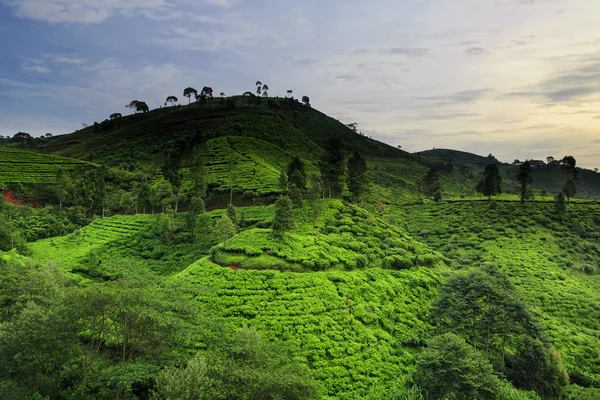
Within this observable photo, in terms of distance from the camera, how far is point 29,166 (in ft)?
363

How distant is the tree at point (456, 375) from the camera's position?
27.7 m

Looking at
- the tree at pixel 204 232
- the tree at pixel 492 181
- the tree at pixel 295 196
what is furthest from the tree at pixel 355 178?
the tree at pixel 492 181

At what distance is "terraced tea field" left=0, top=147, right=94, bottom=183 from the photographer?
9688 cm

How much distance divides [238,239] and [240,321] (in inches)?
673

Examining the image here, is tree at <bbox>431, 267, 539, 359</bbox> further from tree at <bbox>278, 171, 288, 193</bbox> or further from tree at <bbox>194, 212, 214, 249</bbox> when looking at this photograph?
tree at <bbox>278, 171, 288, 193</bbox>

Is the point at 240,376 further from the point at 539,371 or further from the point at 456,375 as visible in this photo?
the point at 539,371

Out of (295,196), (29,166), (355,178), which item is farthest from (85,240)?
(29,166)

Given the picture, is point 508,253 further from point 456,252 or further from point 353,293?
point 353,293

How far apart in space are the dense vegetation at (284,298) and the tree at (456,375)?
14 centimetres

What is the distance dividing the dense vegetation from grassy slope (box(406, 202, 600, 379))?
1.38ft

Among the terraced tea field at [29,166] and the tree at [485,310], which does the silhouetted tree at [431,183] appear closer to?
the tree at [485,310]

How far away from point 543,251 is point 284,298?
68203mm

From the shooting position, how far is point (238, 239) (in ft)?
164

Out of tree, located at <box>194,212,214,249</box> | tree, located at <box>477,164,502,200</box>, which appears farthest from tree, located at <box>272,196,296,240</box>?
tree, located at <box>477,164,502,200</box>
